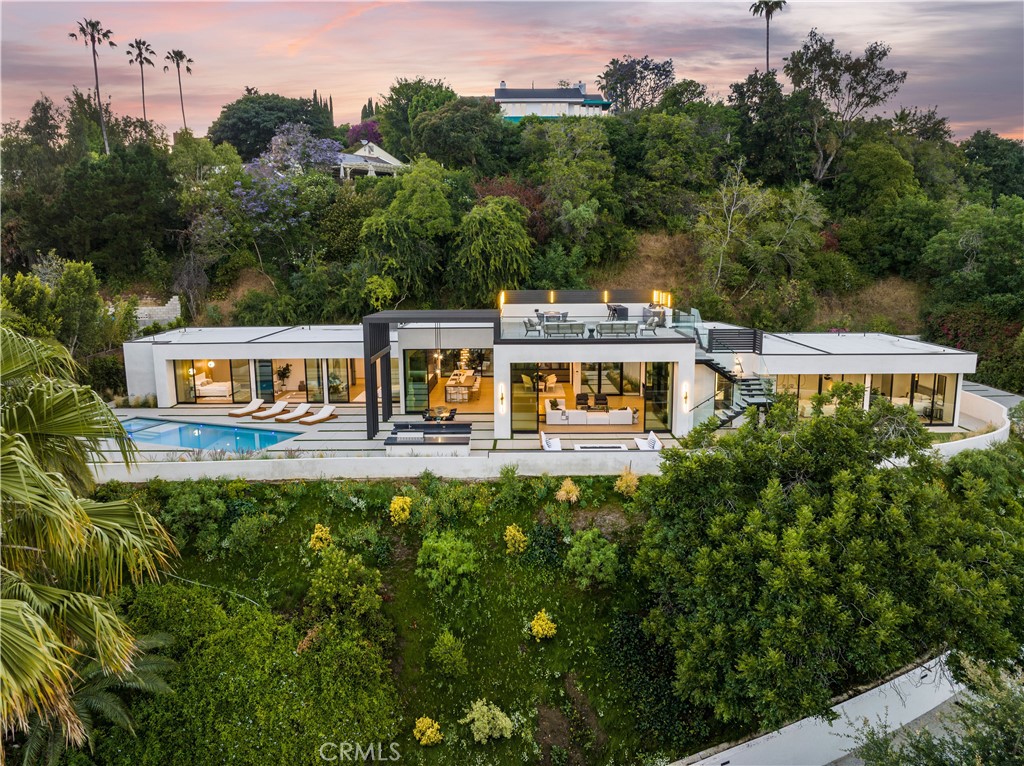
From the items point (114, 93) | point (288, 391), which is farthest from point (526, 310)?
point (114, 93)

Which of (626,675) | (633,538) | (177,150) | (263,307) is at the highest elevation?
(177,150)

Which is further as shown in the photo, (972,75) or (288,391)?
(288,391)

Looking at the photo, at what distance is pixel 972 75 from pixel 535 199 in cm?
2089

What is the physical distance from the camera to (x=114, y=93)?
140ft

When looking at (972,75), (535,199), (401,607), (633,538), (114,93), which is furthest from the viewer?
(114,93)

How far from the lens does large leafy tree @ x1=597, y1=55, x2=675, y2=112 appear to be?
49094 millimetres

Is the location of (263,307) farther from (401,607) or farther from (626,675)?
(626,675)

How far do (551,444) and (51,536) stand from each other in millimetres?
12329

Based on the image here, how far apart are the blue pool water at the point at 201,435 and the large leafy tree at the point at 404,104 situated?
29106 mm

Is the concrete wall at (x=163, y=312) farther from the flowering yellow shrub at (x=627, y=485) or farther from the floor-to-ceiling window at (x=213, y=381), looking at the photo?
the flowering yellow shrub at (x=627, y=485)

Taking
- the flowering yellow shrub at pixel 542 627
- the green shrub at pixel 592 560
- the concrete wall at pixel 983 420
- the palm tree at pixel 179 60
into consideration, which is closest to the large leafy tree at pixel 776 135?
the concrete wall at pixel 983 420

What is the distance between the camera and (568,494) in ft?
46.8

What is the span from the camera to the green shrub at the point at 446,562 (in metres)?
12.8

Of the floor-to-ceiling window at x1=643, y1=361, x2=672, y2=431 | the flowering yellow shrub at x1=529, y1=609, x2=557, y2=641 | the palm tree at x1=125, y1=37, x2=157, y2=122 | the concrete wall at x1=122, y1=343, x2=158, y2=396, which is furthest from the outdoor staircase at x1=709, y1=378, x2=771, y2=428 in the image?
the palm tree at x1=125, y1=37, x2=157, y2=122
